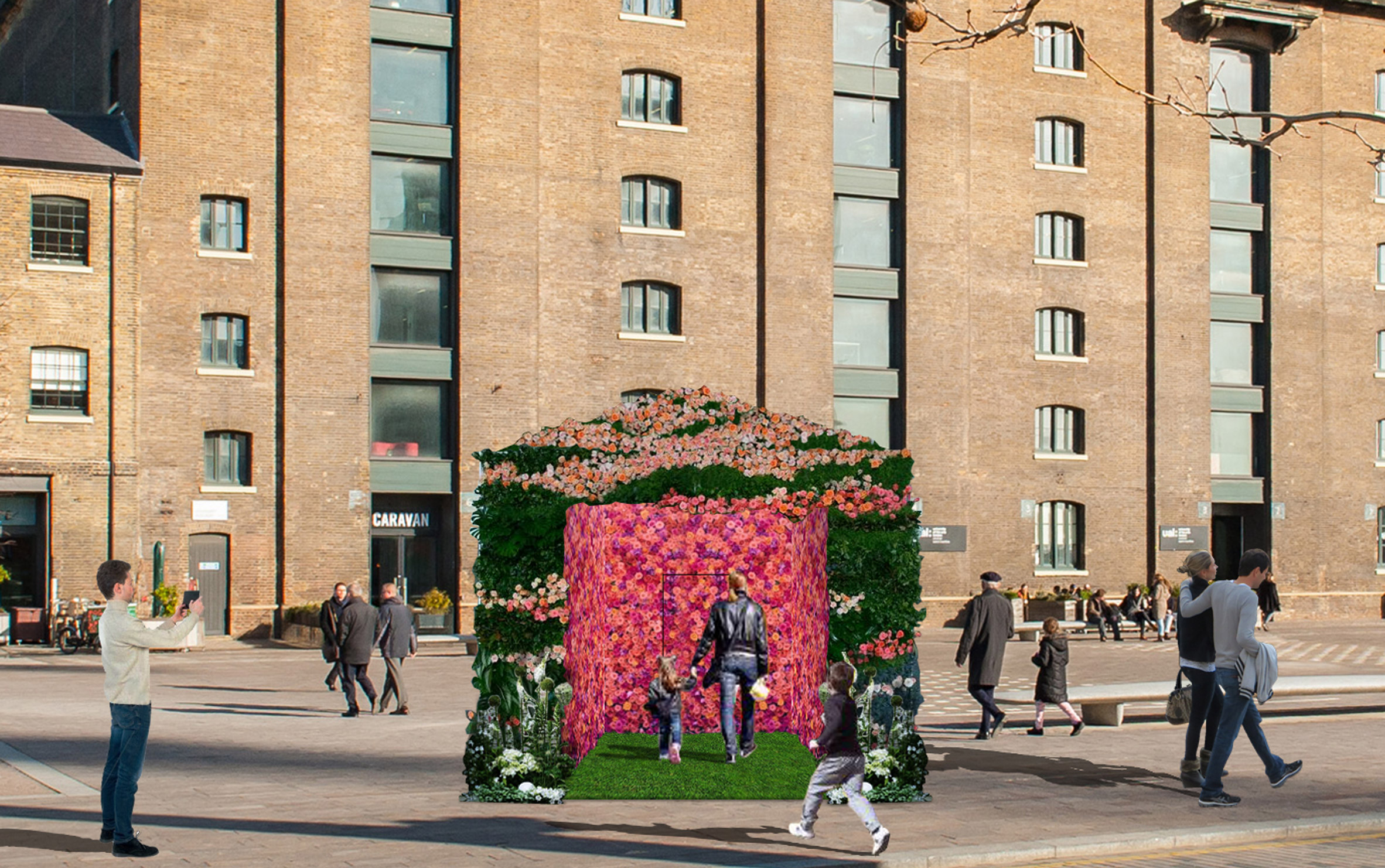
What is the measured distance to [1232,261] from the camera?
47031 millimetres

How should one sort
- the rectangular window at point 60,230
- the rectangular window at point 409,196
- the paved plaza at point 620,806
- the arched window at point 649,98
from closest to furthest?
the paved plaza at point 620,806, the rectangular window at point 60,230, the rectangular window at point 409,196, the arched window at point 649,98

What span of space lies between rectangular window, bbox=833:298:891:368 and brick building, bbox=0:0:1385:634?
0.27ft

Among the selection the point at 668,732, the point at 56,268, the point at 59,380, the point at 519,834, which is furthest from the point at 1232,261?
the point at 519,834

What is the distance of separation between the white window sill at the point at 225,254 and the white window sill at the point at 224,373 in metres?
2.59

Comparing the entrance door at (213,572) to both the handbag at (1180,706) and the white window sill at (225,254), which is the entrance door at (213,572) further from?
the handbag at (1180,706)

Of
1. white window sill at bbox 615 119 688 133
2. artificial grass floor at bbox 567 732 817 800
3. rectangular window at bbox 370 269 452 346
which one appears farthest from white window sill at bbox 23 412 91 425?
artificial grass floor at bbox 567 732 817 800

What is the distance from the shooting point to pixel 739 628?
13.7m

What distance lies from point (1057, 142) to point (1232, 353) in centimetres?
853

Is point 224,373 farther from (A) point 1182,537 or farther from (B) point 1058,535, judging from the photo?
(A) point 1182,537

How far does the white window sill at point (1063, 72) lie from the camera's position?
44469mm

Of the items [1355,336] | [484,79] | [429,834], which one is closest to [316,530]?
[484,79]

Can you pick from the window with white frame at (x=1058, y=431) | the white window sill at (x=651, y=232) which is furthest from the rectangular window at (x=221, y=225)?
the window with white frame at (x=1058, y=431)

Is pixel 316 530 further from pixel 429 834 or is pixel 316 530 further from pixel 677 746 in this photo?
pixel 429 834

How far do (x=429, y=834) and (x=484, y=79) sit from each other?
101ft
